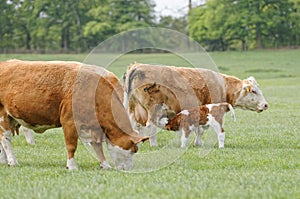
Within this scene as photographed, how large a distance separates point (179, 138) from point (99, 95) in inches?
152

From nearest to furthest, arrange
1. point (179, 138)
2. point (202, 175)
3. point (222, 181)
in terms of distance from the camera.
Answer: point (222, 181) < point (202, 175) < point (179, 138)

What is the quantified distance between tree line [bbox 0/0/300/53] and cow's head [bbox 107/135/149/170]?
63.2 meters

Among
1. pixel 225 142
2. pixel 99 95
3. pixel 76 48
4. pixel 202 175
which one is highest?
pixel 99 95

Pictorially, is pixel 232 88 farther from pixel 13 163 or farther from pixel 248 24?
pixel 248 24

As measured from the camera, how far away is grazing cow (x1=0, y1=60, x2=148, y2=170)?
8.94m

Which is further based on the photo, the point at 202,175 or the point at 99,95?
the point at 99,95

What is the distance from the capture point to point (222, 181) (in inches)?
292

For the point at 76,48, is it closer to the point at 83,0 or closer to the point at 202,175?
the point at 83,0

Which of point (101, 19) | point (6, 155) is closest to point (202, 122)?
point (6, 155)

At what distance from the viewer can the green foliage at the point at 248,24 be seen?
7619cm

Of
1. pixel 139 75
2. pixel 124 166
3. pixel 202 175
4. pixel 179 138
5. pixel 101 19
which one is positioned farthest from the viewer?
pixel 101 19

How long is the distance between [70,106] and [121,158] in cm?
106

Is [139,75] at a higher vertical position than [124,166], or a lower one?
higher

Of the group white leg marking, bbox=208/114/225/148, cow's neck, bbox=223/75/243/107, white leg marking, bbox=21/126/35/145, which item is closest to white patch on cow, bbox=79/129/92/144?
white leg marking, bbox=208/114/225/148
